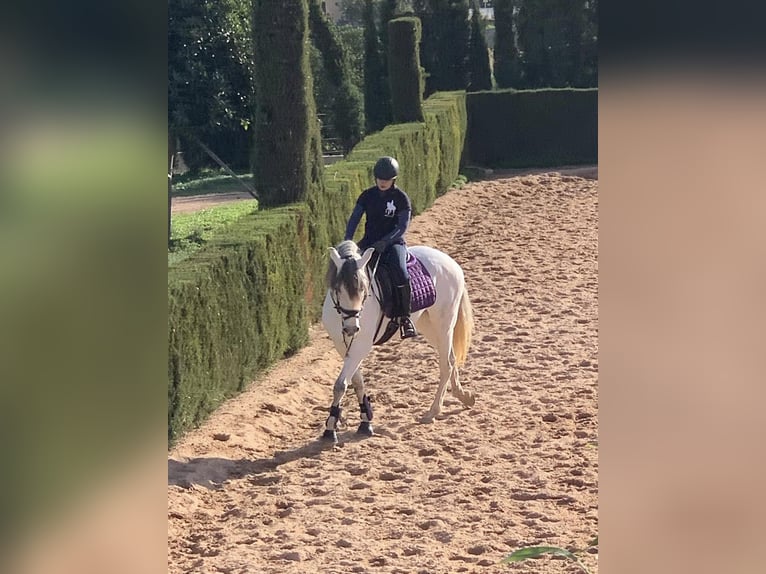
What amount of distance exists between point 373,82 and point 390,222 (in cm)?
1901

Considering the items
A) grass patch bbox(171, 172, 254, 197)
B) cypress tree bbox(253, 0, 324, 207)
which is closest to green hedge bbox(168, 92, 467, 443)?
cypress tree bbox(253, 0, 324, 207)

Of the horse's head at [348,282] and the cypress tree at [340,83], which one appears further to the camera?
the cypress tree at [340,83]

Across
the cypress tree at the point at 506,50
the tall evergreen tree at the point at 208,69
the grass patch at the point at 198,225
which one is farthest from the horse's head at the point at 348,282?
the cypress tree at the point at 506,50

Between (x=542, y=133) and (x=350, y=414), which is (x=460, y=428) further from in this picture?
(x=542, y=133)

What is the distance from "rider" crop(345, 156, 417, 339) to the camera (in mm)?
7797

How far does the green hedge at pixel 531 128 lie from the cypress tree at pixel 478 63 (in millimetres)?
3237

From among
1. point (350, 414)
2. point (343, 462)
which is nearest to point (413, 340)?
point (350, 414)

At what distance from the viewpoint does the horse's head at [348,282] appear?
23.5 ft

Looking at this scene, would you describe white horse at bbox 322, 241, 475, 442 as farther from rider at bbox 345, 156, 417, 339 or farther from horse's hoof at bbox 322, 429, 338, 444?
rider at bbox 345, 156, 417, 339

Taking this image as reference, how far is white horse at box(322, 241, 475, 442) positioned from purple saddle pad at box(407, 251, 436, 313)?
0.11 meters

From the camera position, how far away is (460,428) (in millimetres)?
8297

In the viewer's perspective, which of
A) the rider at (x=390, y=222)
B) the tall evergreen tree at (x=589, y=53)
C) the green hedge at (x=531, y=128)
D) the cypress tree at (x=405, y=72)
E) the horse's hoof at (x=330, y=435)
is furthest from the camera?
the tall evergreen tree at (x=589, y=53)

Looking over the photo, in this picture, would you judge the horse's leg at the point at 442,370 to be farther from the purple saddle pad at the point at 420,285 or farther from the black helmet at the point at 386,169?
the black helmet at the point at 386,169
